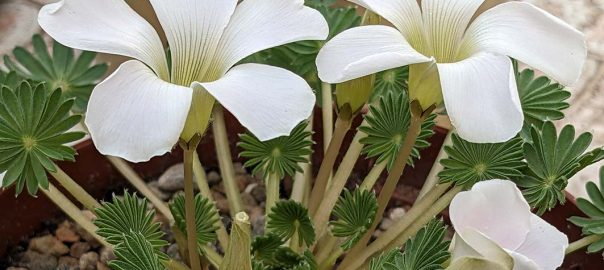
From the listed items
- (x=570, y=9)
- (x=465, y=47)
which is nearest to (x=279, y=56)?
(x=465, y=47)

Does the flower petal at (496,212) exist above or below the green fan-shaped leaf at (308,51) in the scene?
above

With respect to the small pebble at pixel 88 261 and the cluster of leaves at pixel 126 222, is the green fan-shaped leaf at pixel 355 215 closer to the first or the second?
the cluster of leaves at pixel 126 222

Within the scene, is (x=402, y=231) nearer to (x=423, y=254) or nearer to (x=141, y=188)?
(x=423, y=254)

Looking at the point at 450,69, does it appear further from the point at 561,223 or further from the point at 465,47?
the point at 561,223

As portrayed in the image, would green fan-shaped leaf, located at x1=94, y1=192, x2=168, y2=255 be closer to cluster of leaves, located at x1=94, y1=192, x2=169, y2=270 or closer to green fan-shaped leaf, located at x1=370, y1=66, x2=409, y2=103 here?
cluster of leaves, located at x1=94, y1=192, x2=169, y2=270

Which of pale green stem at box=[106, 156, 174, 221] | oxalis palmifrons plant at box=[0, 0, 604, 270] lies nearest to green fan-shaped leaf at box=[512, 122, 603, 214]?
oxalis palmifrons plant at box=[0, 0, 604, 270]

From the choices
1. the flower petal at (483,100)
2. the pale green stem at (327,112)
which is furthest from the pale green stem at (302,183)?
the flower petal at (483,100)
